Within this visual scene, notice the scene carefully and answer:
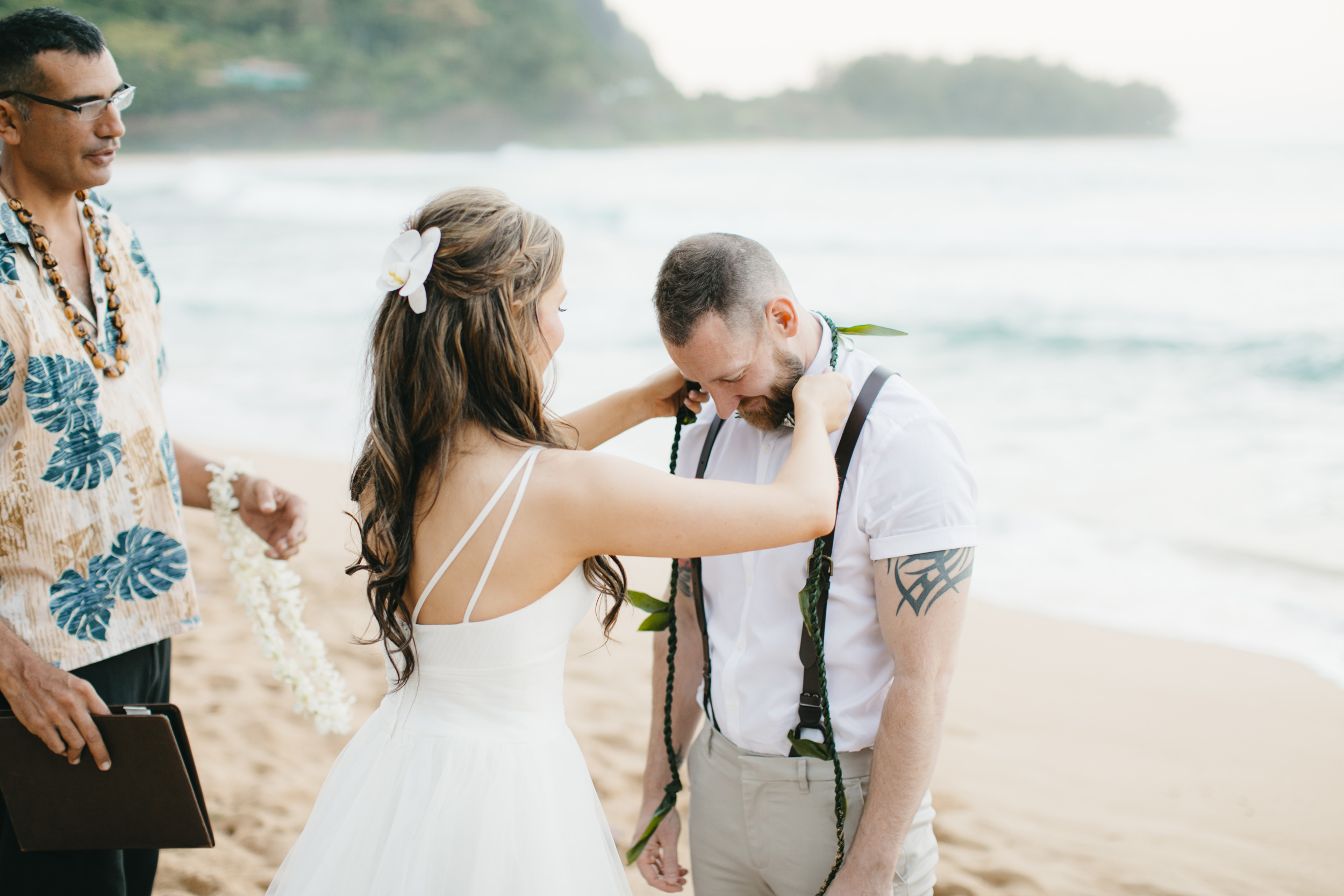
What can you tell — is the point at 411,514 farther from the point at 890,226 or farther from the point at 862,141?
the point at 862,141

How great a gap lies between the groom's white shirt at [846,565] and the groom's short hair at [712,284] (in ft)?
0.87

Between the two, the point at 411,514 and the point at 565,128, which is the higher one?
the point at 565,128

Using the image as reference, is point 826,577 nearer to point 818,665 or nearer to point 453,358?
point 818,665

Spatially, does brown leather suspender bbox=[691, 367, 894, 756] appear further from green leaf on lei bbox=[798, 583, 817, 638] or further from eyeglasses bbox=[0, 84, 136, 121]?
eyeglasses bbox=[0, 84, 136, 121]

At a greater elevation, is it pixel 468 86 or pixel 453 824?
pixel 468 86

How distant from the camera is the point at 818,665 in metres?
1.96

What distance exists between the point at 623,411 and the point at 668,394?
5.9 inches

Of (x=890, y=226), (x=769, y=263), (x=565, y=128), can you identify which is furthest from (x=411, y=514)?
(x=565, y=128)

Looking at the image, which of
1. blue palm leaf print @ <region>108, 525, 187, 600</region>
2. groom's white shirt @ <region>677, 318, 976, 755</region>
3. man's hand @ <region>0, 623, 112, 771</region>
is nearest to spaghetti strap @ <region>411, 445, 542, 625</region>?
groom's white shirt @ <region>677, 318, 976, 755</region>

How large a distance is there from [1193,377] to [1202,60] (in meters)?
25.3

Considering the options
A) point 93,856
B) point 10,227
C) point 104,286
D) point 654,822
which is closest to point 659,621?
point 654,822

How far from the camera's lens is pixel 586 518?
1.71 metres

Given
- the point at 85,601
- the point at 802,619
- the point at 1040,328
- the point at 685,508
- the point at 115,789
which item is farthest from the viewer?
the point at 1040,328

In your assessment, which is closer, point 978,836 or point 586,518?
point 586,518
